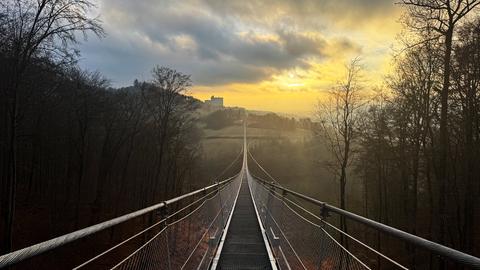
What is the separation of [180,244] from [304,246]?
64.6 inches

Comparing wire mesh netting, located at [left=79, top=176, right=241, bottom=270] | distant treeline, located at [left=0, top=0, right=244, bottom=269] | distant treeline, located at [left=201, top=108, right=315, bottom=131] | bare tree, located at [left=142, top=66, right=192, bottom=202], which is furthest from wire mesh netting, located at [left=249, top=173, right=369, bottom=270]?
distant treeline, located at [left=201, top=108, right=315, bottom=131]

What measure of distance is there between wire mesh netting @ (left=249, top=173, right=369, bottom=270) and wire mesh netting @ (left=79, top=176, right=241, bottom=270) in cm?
123

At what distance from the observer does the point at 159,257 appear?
4.35 meters

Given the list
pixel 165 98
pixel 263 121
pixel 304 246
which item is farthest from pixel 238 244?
pixel 263 121

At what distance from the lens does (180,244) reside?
19.9ft

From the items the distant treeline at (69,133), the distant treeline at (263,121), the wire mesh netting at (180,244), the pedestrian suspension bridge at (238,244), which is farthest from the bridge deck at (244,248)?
the distant treeline at (263,121)

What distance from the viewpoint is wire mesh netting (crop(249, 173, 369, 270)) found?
13.7 ft

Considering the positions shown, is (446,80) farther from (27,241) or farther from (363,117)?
(27,241)

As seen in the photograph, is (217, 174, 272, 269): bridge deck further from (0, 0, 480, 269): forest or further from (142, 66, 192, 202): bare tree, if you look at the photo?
(142, 66, 192, 202): bare tree

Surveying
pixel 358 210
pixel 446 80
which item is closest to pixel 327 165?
pixel 446 80

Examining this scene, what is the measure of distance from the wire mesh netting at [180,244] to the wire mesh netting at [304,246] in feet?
4.05

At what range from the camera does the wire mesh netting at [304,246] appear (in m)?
4.17

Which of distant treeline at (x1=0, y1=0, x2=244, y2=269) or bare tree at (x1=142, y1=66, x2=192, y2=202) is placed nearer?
distant treeline at (x1=0, y1=0, x2=244, y2=269)

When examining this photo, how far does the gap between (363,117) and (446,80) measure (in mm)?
13603
